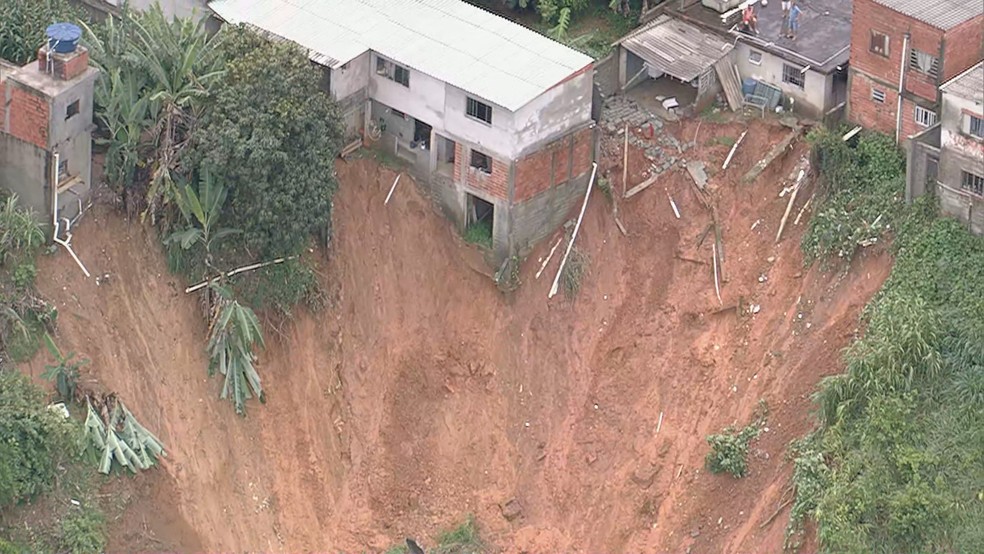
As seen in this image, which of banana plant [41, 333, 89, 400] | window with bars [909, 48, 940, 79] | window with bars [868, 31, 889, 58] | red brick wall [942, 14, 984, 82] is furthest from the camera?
window with bars [868, 31, 889, 58]

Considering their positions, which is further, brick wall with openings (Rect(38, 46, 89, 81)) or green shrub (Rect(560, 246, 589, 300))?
green shrub (Rect(560, 246, 589, 300))

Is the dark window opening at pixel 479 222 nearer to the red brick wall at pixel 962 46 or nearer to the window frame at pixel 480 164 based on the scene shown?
the window frame at pixel 480 164

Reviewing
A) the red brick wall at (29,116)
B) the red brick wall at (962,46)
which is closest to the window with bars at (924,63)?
the red brick wall at (962,46)

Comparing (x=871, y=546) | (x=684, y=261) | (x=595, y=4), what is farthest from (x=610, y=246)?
(x=871, y=546)

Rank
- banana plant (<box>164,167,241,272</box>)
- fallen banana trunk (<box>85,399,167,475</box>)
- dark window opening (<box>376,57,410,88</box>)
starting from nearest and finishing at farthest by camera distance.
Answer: fallen banana trunk (<box>85,399,167,475</box>) < banana plant (<box>164,167,241,272</box>) < dark window opening (<box>376,57,410,88</box>)

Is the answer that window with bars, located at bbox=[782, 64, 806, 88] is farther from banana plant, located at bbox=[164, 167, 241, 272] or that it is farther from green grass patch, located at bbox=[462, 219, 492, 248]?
banana plant, located at bbox=[164, 167, 241, 272]

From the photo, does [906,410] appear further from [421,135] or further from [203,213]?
[203,213]

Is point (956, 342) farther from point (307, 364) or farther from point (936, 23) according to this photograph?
point (307, 364)

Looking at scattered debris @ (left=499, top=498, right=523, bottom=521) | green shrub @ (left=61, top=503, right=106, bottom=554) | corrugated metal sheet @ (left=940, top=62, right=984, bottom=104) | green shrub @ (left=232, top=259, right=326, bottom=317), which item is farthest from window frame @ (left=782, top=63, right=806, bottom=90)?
green shrub @ (left=61, top=503, right=106, bottom=554)
